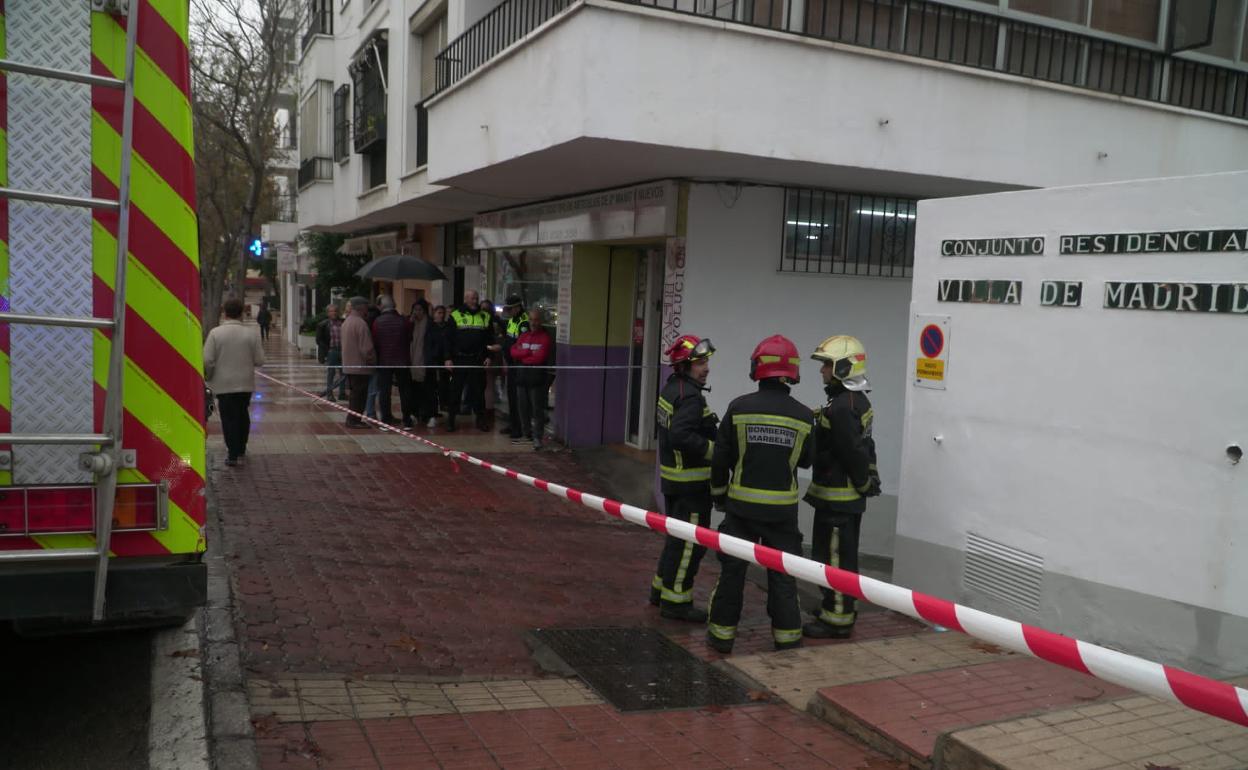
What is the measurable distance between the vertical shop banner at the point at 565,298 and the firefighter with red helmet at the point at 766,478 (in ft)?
22.0

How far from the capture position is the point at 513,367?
12.3 metres

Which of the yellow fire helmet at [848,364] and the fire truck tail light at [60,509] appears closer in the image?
the fire truck tail light at [60,509]

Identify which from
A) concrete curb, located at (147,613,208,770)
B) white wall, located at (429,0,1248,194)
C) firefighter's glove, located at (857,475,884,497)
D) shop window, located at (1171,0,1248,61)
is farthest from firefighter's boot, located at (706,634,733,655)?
shop window, located at (1171,0,1248,61)

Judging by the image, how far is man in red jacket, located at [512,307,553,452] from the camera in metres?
12.1

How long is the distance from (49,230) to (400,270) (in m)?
11.1

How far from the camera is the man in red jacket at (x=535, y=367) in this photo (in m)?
12.1

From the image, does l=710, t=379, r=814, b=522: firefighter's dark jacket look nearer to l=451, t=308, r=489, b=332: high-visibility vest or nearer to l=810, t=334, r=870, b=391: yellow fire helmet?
l=810, t=334, r=870, b=391: yellow fire helmet

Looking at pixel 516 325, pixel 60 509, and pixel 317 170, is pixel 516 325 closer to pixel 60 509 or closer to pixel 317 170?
pixel 60 509

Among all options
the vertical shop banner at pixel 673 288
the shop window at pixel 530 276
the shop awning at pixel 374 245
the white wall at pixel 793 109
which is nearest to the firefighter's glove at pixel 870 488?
the white wall at pixel 793 109

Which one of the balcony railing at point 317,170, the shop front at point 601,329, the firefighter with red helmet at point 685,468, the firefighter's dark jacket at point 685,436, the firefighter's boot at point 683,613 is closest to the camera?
the firefighter's dark jacket at point 685,436

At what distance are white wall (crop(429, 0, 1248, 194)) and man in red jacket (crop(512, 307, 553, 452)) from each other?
93.4 inches

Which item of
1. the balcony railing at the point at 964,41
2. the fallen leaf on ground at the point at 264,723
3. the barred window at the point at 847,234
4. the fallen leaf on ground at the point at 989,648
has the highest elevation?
the balcony railing at the point at 964,41

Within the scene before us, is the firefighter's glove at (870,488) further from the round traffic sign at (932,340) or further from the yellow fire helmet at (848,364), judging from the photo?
the round traffic sign at (932,340)

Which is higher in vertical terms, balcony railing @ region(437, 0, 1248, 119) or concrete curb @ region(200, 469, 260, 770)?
balcony railing @ region(437, 0, 1248, 119)
